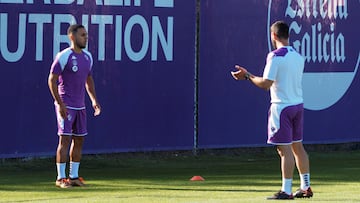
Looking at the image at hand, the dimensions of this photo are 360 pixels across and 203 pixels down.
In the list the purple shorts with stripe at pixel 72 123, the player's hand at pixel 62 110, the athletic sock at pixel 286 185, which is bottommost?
the athletic sock at pixel 286 185

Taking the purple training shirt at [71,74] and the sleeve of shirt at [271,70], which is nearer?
the sleeve of shirt at [271,70]

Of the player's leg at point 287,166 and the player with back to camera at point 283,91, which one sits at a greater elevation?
the player with back to camera at point 283,91

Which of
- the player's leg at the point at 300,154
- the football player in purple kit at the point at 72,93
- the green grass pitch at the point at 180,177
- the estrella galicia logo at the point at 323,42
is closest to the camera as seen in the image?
the player's leg at the point at 300,154

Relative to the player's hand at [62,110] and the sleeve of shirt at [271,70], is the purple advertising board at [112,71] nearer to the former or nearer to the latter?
the player's hand at [62,110]

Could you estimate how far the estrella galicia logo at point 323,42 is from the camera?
60.3ft

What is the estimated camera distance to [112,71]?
16.3 meters

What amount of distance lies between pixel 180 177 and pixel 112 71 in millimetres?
2709

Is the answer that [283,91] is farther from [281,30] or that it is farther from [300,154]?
[300,154]

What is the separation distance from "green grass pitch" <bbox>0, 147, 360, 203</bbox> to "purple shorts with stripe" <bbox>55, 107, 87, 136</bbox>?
0.66m

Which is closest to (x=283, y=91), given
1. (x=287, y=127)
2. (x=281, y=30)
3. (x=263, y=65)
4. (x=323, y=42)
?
(x=287, y=127)

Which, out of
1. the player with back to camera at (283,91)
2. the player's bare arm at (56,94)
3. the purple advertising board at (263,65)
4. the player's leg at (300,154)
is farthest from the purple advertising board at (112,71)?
the player's leg at (300,154)

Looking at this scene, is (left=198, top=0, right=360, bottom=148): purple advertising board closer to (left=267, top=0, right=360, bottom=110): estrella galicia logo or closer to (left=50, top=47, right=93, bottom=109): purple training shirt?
(left=267, top=0, right=360, bottom=110): estrella galicia logo

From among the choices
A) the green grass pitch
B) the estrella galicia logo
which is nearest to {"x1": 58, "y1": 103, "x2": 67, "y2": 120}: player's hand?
the green grass pitch

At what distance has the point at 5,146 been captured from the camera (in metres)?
15.3
